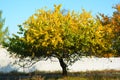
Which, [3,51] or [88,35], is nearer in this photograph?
[88,35]

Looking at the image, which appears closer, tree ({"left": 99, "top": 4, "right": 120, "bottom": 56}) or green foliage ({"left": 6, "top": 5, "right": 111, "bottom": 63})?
green foliage ({"left": 6, "top": 5, "right": 111, "bottom": 63})

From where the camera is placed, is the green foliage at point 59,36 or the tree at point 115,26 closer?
the green foliage at point 59,36

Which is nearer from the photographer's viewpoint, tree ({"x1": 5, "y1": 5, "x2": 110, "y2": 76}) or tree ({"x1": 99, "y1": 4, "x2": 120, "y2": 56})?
tree ({"x1": 5, "y1": 5, "x2": 110, "y2": 76})

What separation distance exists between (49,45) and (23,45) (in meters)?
2.20

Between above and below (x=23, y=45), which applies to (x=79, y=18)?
above

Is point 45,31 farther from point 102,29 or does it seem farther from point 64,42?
point 102,29

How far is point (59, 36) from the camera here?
87.0 ft

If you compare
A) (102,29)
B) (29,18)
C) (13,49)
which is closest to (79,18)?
(102,29)

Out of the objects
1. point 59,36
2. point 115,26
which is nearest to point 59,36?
point 59,36

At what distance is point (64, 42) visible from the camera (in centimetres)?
2630

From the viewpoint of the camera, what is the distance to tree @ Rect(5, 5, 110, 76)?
26391 millimetres

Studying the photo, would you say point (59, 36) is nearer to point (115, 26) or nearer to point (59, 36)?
point (59, 36)

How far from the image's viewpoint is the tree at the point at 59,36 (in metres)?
26.4

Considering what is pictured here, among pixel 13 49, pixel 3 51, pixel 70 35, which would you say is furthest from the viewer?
pixel 3 51
